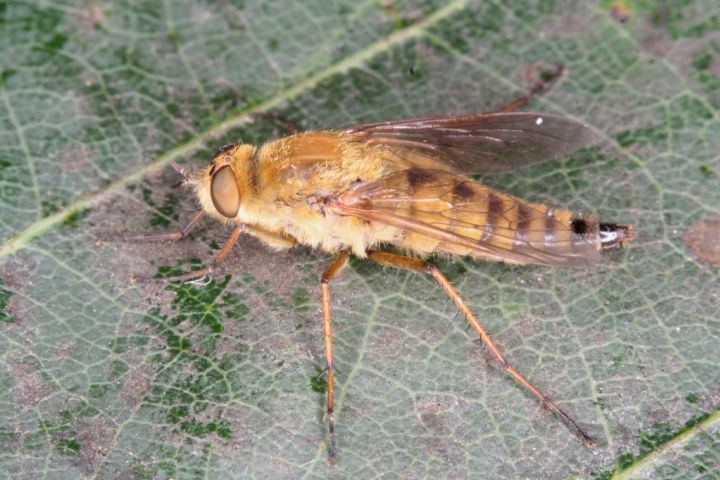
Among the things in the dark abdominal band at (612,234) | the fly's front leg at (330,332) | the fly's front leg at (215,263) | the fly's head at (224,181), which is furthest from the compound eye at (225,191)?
the dark abdominal band at (612,234)

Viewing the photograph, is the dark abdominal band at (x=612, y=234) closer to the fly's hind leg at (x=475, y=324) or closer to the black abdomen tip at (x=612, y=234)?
the black abdomen tip at (x=612, y=234)

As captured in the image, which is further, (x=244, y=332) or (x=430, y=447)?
(x=244, y=332)

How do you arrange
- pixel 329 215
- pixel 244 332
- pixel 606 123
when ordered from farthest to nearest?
pixel 606 123
pixel 329 215
pixel 244 332

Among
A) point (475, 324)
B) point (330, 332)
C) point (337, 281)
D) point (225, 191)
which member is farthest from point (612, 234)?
point (225, 191)

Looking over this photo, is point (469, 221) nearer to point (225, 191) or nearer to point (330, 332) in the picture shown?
point (330, 332)

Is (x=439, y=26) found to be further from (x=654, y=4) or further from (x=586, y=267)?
(x=586, y=267)

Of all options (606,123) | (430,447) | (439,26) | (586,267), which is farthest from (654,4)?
(430,447)

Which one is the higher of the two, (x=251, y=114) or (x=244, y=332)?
(x=251, y=114)
